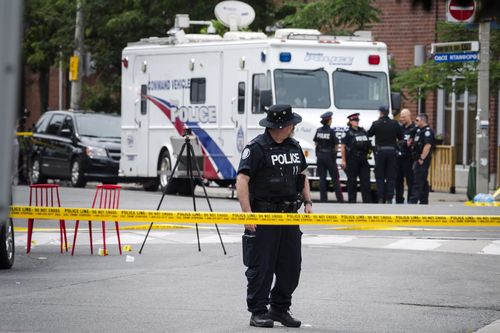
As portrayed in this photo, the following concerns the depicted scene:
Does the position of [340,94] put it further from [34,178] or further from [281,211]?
[281,211]

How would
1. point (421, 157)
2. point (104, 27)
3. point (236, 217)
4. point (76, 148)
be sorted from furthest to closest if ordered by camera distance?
1. point (104, 27)
2. point (76, 148)
3. point (421, 157)
4. point (236, 217)

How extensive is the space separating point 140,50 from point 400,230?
34.2 ft

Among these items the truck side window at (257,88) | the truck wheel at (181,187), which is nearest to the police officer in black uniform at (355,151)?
the truck side window at (257,88)

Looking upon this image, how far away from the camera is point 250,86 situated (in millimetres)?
22594

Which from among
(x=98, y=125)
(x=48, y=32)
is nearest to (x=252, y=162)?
(x=98, y=125)

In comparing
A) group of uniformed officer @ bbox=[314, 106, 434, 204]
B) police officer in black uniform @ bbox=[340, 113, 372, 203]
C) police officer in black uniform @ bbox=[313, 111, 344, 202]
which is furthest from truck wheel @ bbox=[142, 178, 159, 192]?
police officer in black uniform @ bbox=[340, 113, 372, 203]

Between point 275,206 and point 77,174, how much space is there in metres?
18.4

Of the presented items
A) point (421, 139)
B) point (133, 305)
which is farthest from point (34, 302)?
point (421, 139)

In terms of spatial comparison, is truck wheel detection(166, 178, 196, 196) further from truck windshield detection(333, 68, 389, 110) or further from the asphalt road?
the asphalt road

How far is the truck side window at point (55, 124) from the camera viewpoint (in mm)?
27297

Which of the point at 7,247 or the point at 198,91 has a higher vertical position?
the point at 198,91

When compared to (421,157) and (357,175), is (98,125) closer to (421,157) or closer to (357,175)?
(357,175)

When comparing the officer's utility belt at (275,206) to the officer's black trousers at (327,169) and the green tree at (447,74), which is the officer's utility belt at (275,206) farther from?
the green tree at (447,74)

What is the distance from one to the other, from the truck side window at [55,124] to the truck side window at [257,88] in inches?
251
